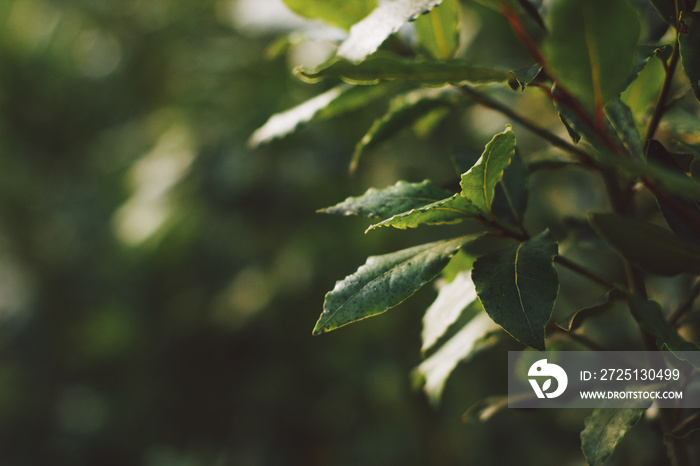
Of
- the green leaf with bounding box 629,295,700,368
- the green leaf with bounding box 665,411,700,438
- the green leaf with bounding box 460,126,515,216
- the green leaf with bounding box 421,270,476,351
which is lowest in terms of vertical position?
the green leaf with bounding box 665,411,700,438

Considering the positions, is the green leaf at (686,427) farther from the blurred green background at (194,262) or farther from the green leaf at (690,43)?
the blurred green background at (194,262)

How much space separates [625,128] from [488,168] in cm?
10

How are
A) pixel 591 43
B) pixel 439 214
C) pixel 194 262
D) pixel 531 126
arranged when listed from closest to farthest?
pixel 591 43, pixel 439 214, pixel 531 126, pixel 194 262

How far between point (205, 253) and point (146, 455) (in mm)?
711

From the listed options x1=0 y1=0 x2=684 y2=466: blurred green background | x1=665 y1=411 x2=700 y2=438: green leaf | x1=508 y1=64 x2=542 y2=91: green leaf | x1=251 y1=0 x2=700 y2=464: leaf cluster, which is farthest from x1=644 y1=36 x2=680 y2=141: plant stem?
x1=0 y1=0 x2=684 y2=466: blurred green background

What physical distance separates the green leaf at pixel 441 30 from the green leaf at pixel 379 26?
15cm

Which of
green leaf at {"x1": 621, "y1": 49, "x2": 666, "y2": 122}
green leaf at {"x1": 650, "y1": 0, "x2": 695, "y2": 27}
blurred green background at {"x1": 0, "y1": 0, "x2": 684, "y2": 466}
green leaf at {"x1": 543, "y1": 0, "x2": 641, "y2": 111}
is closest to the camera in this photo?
green leaf at {"x1": 543, "y1": 0, "x2": 641, "y2": 111}

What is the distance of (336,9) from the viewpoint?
1.65 feet

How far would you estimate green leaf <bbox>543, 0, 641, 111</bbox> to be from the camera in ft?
0.85

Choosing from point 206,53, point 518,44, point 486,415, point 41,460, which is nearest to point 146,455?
point 41,460

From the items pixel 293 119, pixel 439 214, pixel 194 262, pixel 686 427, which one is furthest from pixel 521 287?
pixel 194 262

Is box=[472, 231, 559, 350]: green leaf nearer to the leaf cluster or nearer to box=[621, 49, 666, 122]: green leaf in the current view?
the leaf cluster

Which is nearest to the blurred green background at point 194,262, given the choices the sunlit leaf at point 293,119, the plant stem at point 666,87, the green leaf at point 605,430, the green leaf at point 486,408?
the green leaf at point 486,408

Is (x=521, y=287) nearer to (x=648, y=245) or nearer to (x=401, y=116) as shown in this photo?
(x=648, y=245)
